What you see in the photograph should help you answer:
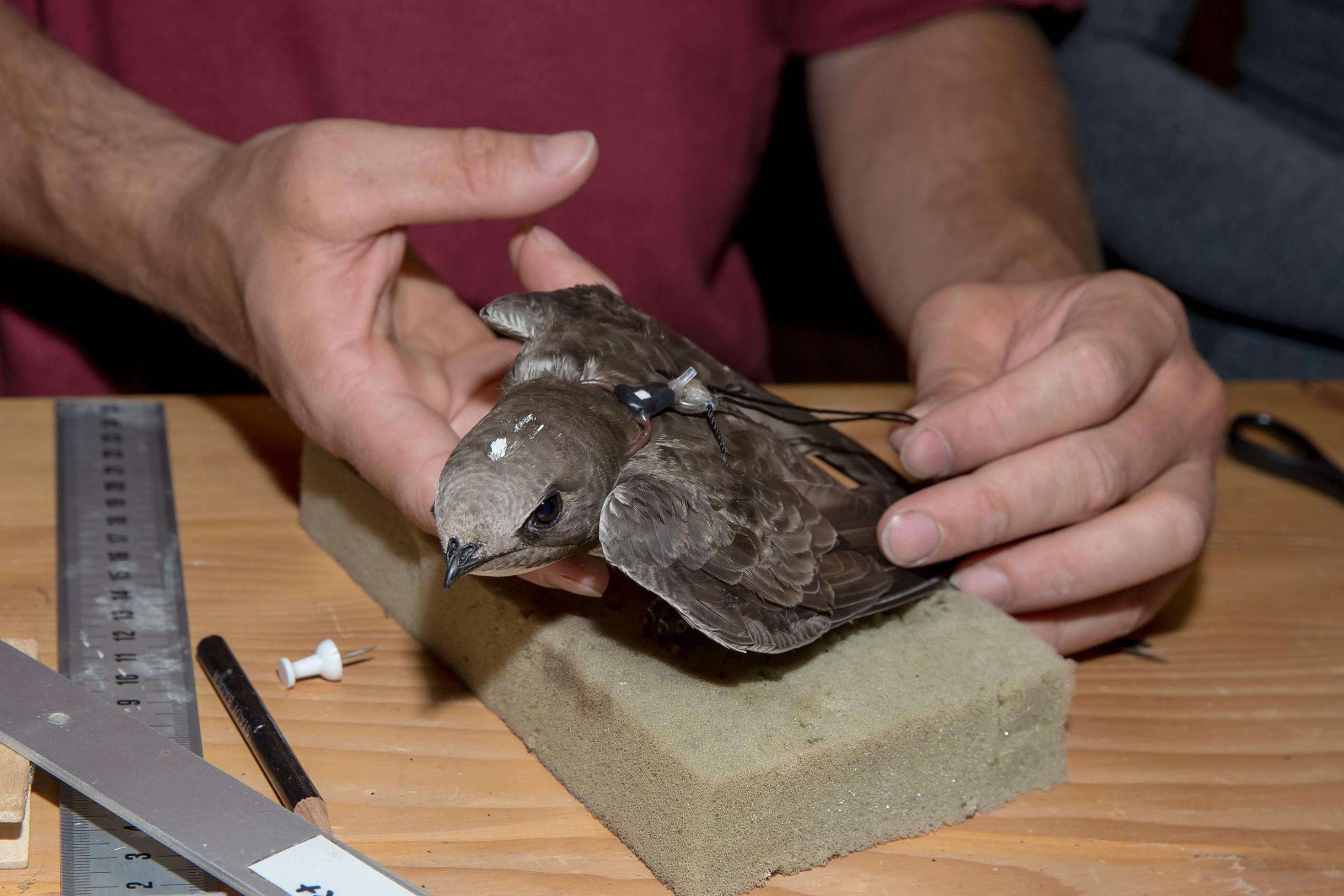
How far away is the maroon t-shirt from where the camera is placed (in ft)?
7.86

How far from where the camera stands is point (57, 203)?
2.17 metres

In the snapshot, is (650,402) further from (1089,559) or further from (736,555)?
(1089,559)

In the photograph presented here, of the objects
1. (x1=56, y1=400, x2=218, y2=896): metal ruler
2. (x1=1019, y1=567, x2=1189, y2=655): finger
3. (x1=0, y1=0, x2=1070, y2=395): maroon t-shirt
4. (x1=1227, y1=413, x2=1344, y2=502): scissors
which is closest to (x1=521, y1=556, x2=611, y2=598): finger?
(x1=56, y1=400, x2=218, y2=896): metal ruler

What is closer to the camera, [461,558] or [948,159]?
[461,558]

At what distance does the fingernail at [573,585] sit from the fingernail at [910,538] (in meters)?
0.41

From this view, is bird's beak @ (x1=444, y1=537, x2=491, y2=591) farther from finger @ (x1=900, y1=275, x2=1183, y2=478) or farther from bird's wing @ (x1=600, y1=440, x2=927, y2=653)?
finger @ (x1=900, y1=275, x2=1183, y2=478)

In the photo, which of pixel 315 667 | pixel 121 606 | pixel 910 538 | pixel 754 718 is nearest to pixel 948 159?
pixel 910 538

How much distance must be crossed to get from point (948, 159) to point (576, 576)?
168 cm

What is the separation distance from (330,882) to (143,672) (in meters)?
0.54

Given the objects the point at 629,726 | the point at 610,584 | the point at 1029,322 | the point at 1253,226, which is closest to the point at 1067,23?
the point at 1253,226

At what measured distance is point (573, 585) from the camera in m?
1.44

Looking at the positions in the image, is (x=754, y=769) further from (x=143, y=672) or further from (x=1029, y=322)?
(x=1029, y=322)

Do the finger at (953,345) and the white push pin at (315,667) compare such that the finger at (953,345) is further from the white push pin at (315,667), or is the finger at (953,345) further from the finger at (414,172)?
the white push pin at (315,667)

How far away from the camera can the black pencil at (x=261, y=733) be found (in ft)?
4.41
